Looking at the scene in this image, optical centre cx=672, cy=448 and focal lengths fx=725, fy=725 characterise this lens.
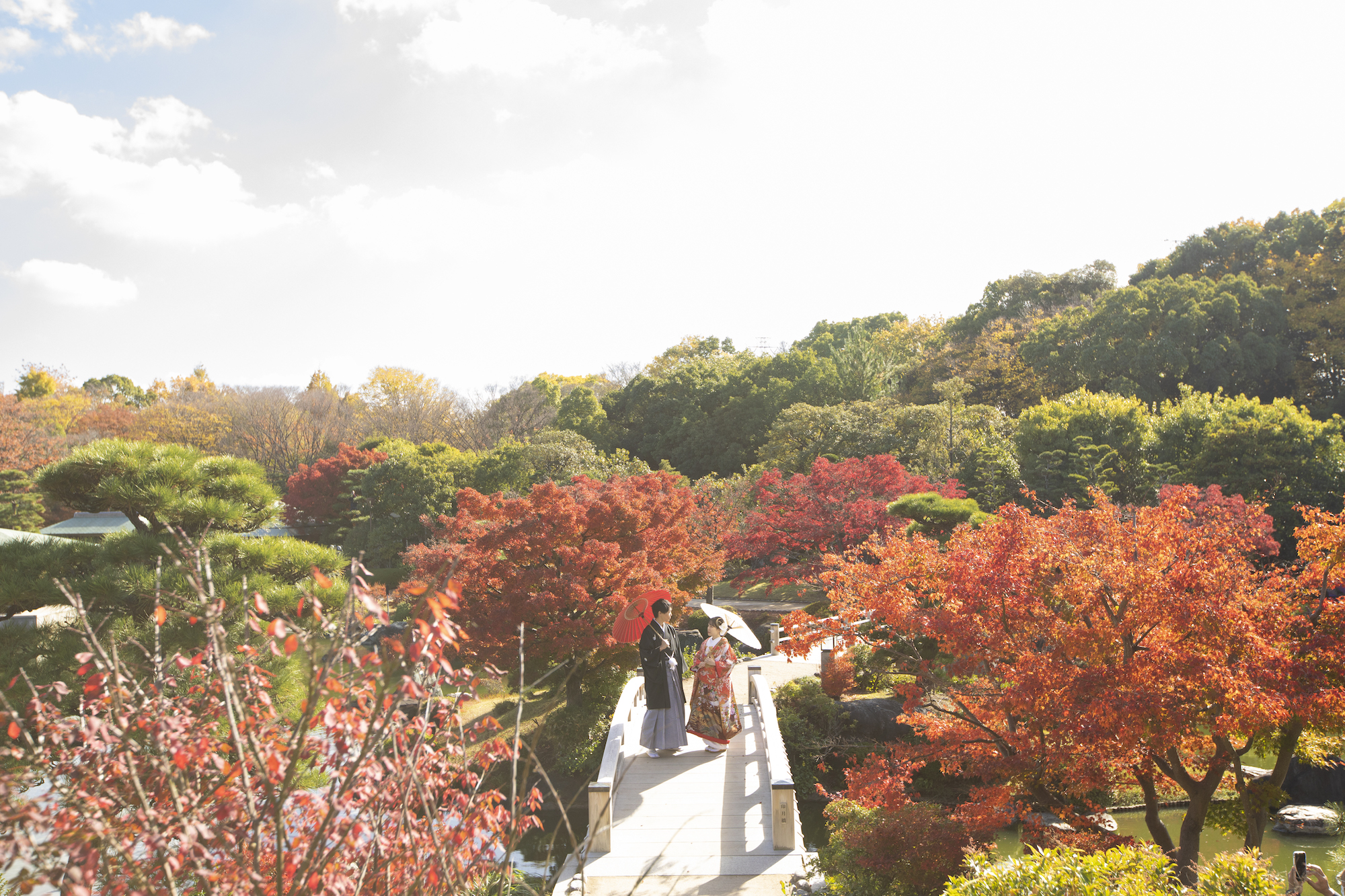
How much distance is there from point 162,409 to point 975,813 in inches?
1367

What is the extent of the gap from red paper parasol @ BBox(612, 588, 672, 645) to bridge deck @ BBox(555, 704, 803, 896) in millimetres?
1241

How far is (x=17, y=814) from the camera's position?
1.73 metres

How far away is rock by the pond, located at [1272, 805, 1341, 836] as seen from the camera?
7715 millimetres

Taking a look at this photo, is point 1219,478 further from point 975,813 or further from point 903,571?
point 975,813

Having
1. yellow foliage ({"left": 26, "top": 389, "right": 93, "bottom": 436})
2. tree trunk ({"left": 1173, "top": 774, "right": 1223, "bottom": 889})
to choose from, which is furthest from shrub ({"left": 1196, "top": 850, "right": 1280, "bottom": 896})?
yellow foliage ({"left": 26, "top": 389, "right": 93, "bottom": 436})

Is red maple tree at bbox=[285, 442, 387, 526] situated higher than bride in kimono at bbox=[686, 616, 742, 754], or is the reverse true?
red maple tree at bbox=[285, 442, 387, 526]

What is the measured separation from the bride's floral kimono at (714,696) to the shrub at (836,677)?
3.28m

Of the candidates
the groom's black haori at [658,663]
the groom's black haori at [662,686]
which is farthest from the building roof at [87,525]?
the groom's black haori at [658,663]

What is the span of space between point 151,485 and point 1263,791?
8.28 meters

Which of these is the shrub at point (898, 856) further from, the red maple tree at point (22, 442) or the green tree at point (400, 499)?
the red maple tree at point (22, 442)

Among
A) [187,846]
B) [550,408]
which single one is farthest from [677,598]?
[550,408]

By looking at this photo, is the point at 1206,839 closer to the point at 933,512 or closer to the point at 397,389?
the point at 933,512

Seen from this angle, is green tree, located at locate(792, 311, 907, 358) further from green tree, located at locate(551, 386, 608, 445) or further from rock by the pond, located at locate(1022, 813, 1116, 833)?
rock by the pond, located at locate(1022, 813, 1116, 833)

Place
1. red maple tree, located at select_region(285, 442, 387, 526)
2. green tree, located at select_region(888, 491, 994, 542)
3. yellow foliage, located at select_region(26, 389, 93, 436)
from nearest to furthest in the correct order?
green tree, located at select_region(888, 491, 994, 542)
red maple tree, located at select_region(285, 442, 387, 526)
yellow foliage, located at select_region(26, 389, 93, 436)
